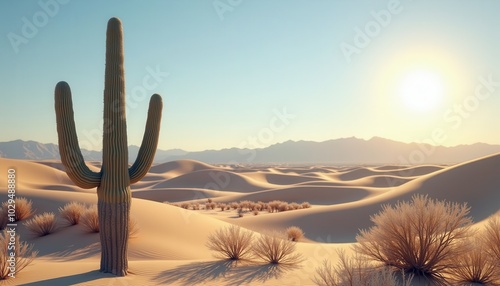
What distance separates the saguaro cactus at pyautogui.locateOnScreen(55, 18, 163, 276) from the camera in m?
8.16

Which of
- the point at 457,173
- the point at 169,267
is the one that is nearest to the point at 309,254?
the point at 169,267

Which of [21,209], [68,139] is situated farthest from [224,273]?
[21,209]

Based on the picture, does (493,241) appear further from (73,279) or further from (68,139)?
(68,139)

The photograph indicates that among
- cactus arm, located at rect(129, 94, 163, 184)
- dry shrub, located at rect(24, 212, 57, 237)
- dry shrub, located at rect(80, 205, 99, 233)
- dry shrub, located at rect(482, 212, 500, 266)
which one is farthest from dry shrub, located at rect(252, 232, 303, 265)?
dry shrub, located at rect(24, 212, 57, 237)

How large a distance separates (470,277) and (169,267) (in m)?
6.58

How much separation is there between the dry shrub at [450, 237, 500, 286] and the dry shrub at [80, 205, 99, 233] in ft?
35.1

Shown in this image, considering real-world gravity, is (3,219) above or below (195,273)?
above

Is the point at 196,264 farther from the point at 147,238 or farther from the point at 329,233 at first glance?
the point at 329,233

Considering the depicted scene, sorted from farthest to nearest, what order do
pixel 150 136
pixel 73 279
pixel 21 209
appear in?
1. pixel 21 209
2. pixel 150 136
3. pixel 73 279

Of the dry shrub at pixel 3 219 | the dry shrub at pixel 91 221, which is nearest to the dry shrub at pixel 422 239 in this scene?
the dry shrub at pixel 91 221

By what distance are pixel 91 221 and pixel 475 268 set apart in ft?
36.9

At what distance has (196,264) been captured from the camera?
9.35 meters

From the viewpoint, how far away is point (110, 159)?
8.41m

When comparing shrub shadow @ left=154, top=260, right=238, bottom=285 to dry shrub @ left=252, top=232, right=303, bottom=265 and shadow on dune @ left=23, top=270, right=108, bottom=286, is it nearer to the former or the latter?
dry shrub @ left=252, top=232, right=303, bottom=265
